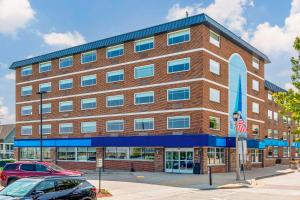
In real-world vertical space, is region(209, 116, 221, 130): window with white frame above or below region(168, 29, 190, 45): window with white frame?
below

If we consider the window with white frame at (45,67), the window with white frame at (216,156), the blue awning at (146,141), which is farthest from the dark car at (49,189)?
the window with white frame at (45,67)

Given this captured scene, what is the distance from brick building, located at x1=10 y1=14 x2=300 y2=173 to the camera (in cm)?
4031

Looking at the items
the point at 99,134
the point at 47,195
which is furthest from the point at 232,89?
the point at 47,195

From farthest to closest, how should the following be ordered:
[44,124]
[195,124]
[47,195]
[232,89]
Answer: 1. [44,124]
2. [232,89]
3. [195,124]
4. [47,195]

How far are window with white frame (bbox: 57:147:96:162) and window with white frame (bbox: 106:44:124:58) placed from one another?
1119 cm

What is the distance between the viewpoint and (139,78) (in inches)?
1772

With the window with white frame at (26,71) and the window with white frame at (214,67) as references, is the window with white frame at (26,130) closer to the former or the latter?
the window with white frame at (26,71)

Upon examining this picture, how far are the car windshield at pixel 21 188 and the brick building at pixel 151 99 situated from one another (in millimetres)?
25851

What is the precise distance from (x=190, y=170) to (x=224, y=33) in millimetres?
14762

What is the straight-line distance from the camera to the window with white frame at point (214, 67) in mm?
41188

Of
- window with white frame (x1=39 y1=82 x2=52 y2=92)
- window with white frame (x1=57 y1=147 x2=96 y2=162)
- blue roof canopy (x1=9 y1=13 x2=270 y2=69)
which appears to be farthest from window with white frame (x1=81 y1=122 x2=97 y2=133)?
blue roof canopy (x1=9 y1=13 x2=270 y2=69)

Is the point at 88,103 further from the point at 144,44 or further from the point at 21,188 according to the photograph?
the point at 21,188

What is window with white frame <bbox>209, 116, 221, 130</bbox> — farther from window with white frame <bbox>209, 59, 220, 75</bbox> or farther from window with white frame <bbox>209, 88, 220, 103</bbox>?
window with white frame <bbox>209, 59, 220, 75</bbox>

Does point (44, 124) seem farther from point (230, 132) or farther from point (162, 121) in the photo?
point (230, 132)
